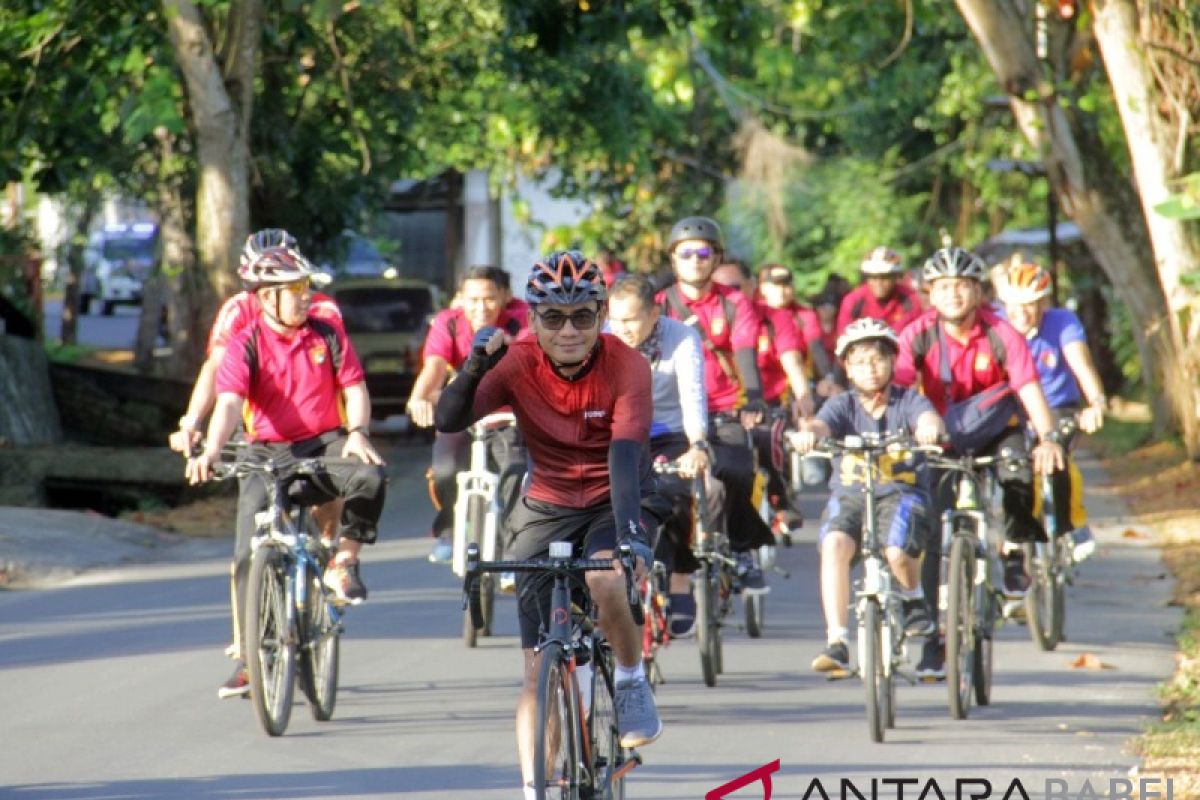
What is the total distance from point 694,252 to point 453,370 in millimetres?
1686

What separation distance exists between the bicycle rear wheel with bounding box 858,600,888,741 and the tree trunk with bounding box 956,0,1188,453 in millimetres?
9400

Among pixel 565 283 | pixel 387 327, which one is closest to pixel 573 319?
pixel 565 283

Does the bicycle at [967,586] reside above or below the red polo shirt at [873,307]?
below

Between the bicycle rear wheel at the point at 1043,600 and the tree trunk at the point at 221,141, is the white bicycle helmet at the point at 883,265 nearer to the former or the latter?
the bicycle rear wheel at the point at 1043,600

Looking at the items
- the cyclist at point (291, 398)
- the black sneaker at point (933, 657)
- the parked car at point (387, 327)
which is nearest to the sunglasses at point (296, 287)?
the cyclist at point (291, 398)

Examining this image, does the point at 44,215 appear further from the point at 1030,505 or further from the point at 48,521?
the point at 1030,505

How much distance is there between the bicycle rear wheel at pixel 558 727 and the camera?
568cm

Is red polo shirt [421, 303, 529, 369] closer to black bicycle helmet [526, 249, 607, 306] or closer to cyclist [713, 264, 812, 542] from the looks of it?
cyclist [713, 264, 812, 542]

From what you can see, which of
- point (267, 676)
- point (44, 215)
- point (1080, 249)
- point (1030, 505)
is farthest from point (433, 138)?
point (44, 215)

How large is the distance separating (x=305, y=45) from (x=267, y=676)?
13264 mm

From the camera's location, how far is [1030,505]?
10562mm

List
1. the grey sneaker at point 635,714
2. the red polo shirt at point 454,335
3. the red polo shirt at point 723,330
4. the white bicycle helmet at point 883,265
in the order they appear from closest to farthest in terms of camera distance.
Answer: the grey sneaker at point 635,714 → the red polo shirt at point 723,330 → the red polo shirt at point 454,335 → the white bicycle helmet at point 883,265

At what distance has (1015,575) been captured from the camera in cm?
1062

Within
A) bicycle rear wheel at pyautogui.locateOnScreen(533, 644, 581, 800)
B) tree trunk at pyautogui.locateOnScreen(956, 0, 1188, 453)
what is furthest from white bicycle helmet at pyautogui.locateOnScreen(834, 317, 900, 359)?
tree trunk at pyautogui.locateOnScreen(956, 0, 1188, 453)
